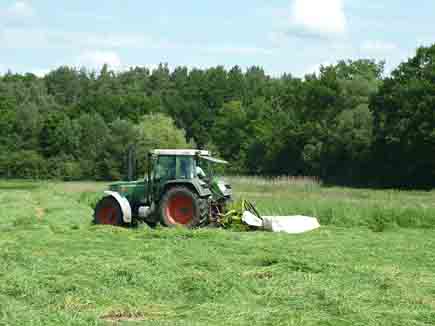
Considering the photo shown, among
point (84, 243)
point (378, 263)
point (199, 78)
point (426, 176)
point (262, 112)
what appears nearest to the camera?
point (378, 263)

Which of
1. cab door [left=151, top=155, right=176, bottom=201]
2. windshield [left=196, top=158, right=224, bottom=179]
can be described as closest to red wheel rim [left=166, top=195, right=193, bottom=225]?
cab door [left=151, top=155, right=176, bottom=201]

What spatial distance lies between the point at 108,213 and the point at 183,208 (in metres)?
1.74

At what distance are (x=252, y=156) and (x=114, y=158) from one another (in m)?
12.1

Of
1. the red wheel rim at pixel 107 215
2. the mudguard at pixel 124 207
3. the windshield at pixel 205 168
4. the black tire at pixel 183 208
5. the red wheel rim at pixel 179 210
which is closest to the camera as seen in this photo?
the black tire at pixel 183 208

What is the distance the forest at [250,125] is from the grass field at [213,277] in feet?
52.7

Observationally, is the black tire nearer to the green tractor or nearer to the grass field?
the green tractor

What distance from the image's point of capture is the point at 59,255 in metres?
11.0

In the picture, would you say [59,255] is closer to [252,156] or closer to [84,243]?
[84,243]

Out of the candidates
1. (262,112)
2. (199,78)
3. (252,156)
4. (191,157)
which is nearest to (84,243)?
(191,157)

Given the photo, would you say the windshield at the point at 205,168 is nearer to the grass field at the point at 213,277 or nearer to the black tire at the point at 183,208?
the black tire at the point at 183,208

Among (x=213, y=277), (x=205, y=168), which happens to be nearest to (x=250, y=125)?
(x=205, y=168)

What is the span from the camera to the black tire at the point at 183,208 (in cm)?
1566

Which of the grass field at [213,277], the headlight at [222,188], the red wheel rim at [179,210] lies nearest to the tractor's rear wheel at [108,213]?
the grass field at [213,277]

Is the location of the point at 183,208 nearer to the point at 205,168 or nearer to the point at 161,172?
the point at 161,172
